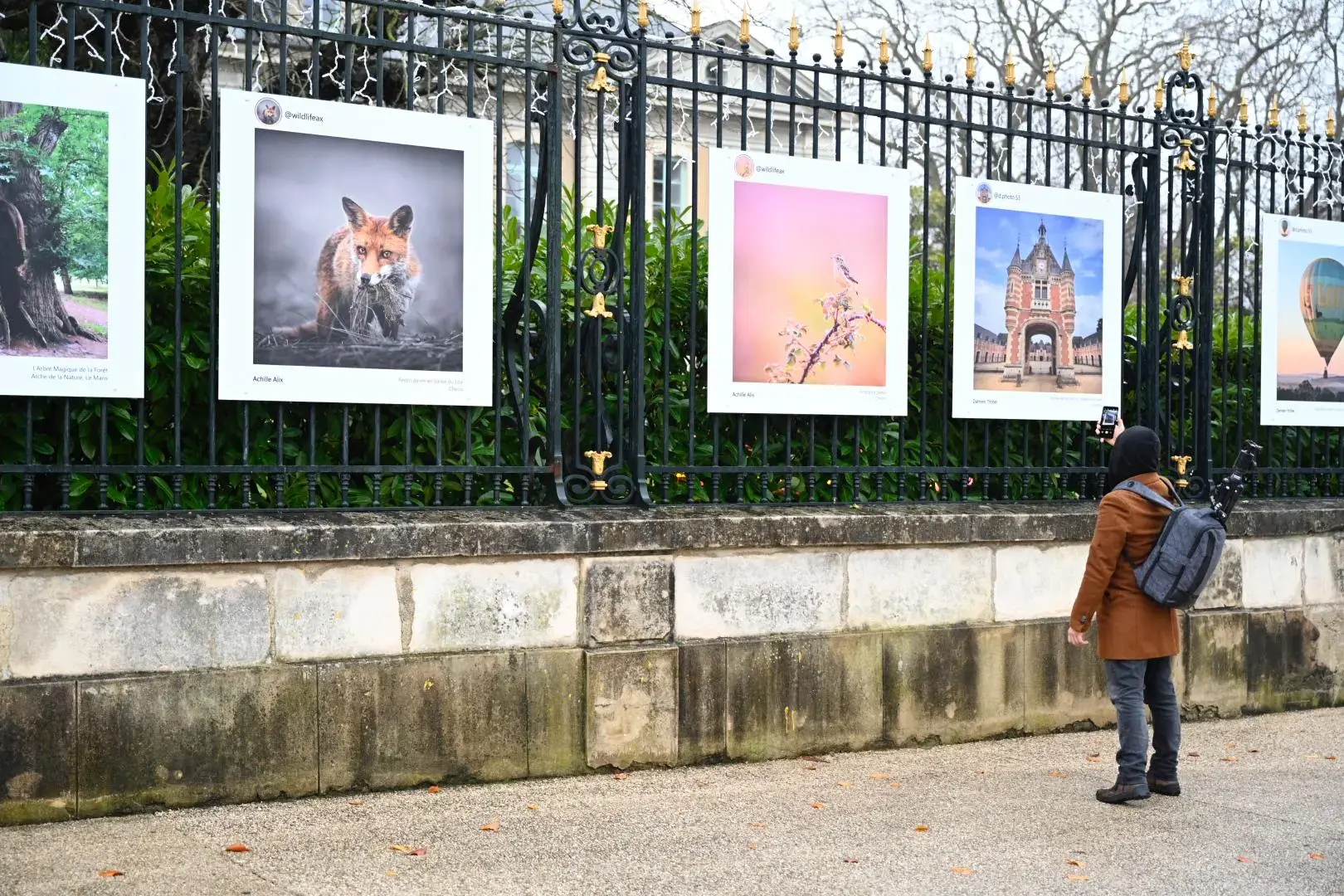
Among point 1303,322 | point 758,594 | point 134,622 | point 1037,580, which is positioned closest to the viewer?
point 134,622

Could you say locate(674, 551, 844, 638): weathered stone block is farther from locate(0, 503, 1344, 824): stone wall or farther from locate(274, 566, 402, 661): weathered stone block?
locate(274, 566, 402, 661): weathered stone block

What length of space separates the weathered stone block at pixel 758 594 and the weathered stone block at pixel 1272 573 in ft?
9.42

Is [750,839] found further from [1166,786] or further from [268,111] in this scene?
[268,111]

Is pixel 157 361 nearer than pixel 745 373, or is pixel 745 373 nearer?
pixel 157 361

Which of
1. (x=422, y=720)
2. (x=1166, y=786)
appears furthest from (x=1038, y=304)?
(x=422, y=720)

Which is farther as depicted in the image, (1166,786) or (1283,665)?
(1283,665)

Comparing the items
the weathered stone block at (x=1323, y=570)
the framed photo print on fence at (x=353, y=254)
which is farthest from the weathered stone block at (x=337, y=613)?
the weathered stone block at (x=1323, y=570)

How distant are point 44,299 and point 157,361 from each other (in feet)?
1.79

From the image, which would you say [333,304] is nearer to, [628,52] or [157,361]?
[157,361]

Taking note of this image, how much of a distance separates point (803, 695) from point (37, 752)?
11.0 ft

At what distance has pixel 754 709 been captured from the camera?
24.5ft

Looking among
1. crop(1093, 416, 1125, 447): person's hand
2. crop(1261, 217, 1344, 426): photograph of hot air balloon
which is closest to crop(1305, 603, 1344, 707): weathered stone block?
crop(1261, 217, 1344, 426): photograph of hot air balloon

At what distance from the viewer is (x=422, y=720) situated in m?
6.69

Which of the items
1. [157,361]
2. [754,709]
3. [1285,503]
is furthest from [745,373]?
[1285,503]
